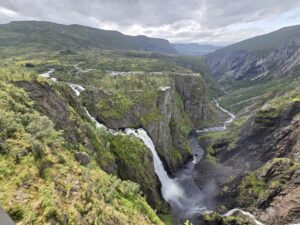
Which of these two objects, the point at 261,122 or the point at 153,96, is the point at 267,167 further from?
the point at 153,96

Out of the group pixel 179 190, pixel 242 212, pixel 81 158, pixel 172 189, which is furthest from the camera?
pixel 179 190

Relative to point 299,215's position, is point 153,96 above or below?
above

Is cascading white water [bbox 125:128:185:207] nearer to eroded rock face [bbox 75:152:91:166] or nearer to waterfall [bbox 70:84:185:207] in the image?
waterfall [bbox 70:84:185:207]

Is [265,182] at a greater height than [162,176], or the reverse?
[265,182]

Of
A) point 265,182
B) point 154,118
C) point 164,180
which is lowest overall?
point 164,180

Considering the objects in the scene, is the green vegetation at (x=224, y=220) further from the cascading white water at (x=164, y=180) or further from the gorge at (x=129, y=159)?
the cascading white water at (x=164, y=180)

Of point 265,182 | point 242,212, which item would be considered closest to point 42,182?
point 242,212

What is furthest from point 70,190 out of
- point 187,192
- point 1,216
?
point 187,192

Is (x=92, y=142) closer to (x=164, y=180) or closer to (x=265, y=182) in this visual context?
(x=164, y=180)

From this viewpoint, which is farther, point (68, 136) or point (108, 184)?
point (68, 136)

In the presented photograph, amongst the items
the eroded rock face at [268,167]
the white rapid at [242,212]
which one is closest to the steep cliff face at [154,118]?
the eroded rock face at [268,167]

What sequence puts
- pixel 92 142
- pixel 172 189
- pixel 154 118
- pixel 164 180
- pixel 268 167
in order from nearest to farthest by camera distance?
pixel 92 142
pixel 268 167
pixel 164 180
pixel 172 189
pixel 154 118
